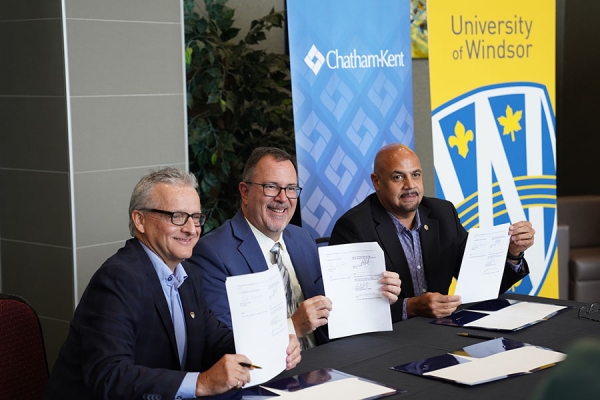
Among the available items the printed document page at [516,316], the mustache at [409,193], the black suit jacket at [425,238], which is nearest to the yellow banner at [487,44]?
the black suit jacket at [425,238]

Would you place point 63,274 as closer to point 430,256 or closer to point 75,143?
point 75,143

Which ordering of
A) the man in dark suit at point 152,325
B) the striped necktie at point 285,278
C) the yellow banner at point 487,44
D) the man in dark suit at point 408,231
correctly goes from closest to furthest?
the man in dark suit at point 152,325 < the striped necktie at point 285,278 < the man in dark suit at point 408,231 < the yellow banner at point 487,44

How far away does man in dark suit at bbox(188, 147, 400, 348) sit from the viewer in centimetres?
288

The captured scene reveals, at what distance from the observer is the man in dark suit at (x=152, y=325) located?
6.61 feet

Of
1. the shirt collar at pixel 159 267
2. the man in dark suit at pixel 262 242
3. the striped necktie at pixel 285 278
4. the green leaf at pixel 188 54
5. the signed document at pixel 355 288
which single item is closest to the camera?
the shirt collar at pixel 159 267

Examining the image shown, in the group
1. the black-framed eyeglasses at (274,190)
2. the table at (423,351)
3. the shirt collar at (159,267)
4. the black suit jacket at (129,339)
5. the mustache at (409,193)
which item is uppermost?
the black-framed eyeglasses at (274,190)

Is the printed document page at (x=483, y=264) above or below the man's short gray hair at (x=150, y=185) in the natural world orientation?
below

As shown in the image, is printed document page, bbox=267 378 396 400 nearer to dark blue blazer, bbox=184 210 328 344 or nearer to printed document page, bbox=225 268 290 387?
printed document page, bbox=225 268 290 387

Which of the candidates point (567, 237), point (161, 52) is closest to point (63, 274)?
point (161, 52)

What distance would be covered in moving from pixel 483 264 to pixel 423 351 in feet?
2.17

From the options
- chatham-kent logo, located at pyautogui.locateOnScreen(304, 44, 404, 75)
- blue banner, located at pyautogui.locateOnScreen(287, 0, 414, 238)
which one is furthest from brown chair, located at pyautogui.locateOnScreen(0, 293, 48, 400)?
chatham-kent logo, located at pyautogui.locateOnScreen(304, 44, 404, 75)

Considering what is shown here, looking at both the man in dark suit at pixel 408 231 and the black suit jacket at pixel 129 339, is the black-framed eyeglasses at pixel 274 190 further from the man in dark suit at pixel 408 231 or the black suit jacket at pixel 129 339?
the black suit jacket at pixel 129 339

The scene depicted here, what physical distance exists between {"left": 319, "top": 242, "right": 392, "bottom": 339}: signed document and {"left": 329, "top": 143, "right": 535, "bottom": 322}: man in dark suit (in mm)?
616

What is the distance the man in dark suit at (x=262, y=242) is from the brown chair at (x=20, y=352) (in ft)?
1.91
